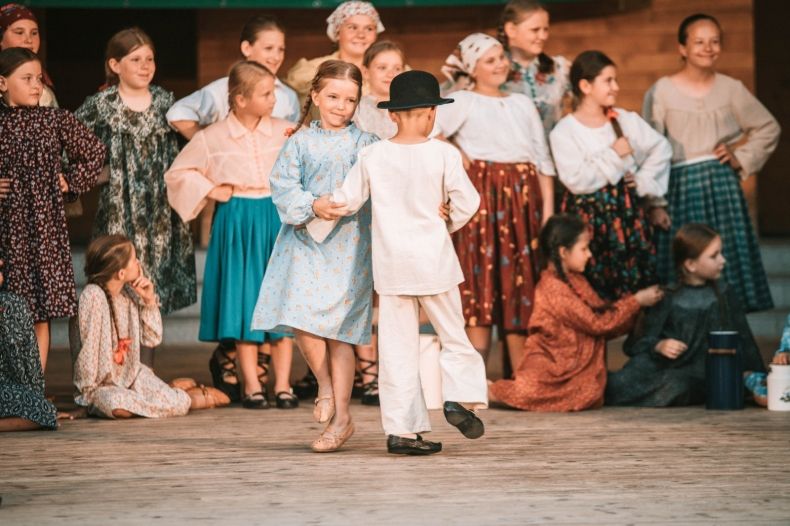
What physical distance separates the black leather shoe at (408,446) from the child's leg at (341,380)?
7.8 inches

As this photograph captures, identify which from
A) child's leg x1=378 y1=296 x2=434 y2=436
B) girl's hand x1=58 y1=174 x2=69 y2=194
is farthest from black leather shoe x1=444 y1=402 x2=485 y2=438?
girl's hand x1=58 y1=174 x2=69 y2=194

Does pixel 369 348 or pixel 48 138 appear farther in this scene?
pixel 369 348

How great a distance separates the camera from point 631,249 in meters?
6.86

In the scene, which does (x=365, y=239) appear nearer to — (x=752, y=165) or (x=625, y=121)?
(x=625, y=121)

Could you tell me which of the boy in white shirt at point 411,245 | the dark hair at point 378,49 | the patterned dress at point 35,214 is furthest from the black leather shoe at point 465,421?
the dark hair at point 378,49

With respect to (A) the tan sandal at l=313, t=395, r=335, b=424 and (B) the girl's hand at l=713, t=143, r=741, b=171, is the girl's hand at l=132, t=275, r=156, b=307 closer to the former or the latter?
(A) the tan sandal at l=313, t=395, r=335, b=424

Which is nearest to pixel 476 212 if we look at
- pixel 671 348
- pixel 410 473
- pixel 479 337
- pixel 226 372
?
pixel 479 337

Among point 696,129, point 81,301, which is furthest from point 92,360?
point 696,129

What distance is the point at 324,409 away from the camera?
5246 mm

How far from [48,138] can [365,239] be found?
5.74 feet

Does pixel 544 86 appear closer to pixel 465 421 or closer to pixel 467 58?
pixel 467 58

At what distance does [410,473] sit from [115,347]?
2148 millimetres

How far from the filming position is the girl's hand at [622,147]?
22.4ft

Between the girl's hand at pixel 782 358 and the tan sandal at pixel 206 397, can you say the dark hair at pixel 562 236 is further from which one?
the tan sandal at pixel 206 397
